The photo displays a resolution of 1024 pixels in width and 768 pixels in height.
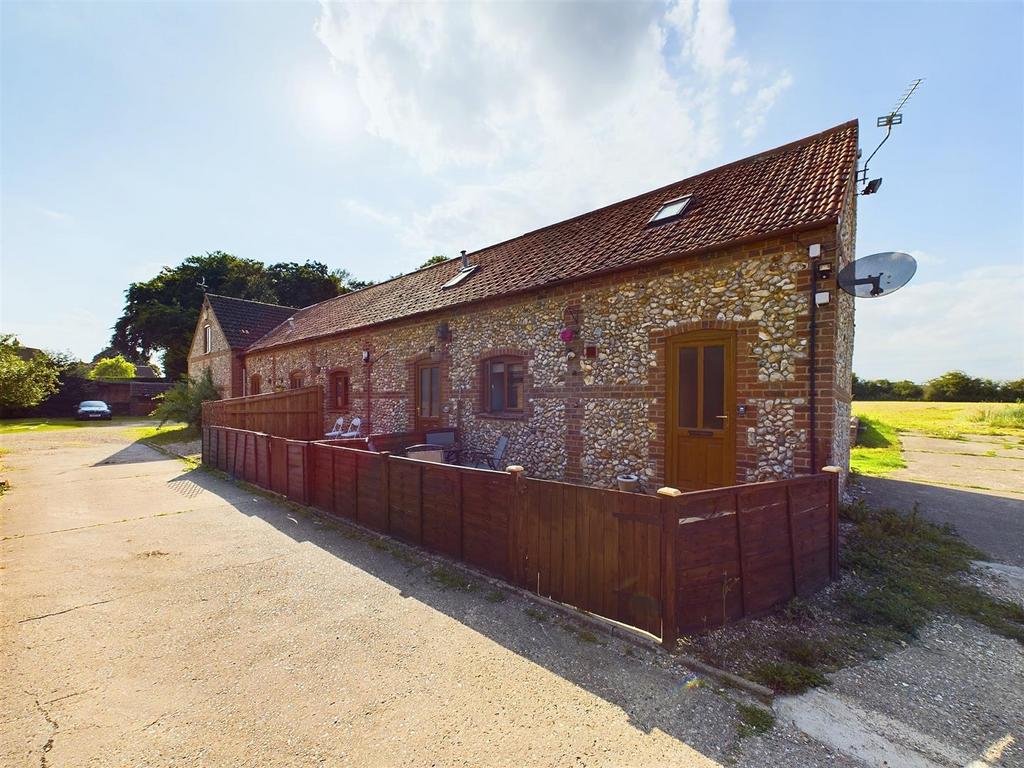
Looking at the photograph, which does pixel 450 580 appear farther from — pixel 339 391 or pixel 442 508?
pixel 339 391

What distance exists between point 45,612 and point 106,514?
4.40 metres

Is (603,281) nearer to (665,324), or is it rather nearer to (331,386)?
(665,324)

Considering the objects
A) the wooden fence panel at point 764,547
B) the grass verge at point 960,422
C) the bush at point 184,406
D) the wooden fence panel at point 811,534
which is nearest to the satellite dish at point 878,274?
the wooden fence panel at point 811,534

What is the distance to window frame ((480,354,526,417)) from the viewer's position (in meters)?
9.27

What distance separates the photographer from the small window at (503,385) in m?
9.48

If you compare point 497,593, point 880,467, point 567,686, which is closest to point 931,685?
point 567,686

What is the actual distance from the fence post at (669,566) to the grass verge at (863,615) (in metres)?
0.22

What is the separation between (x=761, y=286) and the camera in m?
6.11

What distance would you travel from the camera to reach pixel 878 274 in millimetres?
5840

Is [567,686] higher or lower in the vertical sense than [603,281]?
lower

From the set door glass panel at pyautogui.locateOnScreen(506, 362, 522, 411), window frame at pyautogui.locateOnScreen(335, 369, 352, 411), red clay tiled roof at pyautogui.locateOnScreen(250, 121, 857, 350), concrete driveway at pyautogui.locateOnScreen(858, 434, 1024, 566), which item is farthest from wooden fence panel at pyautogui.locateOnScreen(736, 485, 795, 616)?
window frame at pyautogui.locateOnScreen(335, 369, 352, 411)

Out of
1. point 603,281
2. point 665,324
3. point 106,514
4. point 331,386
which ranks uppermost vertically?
point 603,281

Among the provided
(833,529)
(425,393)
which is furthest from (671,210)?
(425,393)

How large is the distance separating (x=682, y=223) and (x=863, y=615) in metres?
6.33
